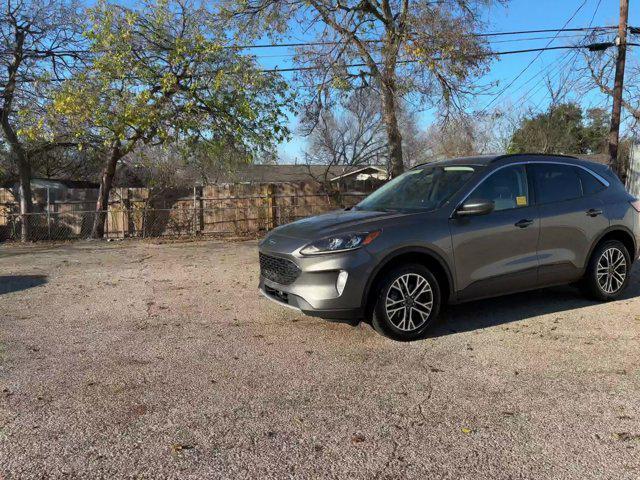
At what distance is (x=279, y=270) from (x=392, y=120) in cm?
1155

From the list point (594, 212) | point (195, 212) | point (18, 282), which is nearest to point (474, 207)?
point (594, 212)

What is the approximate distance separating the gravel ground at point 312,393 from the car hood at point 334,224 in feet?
3.35

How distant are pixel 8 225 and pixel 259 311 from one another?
15.1m

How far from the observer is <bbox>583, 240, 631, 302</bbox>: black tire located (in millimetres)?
6266

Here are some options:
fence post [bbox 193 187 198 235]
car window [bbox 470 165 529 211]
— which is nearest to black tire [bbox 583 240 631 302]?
car window [bbox 470 165 529 211]

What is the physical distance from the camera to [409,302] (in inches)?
197

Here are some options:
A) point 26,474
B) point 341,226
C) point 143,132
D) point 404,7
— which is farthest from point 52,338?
point 404,7

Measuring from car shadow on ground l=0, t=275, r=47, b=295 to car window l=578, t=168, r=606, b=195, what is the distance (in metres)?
7.83

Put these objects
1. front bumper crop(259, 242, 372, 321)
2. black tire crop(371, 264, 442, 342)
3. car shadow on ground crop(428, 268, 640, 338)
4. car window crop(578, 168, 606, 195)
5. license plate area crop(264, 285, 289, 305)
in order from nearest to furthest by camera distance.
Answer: front bumper crop(259, 242, 372, 321)
black tire crop(371, 264, 442, 342)
license plate area crop(264, 285, 289, 305)
car shadow on ground crop(428, 268, 640, 338)
car window crop(578, 168, 606, 195)

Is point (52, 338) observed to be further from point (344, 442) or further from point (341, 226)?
point (344, 442)

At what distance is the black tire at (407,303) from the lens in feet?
16.0

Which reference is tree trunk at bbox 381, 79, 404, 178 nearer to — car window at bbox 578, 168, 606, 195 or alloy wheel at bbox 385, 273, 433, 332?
car window at bbox 578, 168, 606, 195

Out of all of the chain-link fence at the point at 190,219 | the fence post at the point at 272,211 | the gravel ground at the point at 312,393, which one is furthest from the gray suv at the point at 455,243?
the fence post at the point at 272,211

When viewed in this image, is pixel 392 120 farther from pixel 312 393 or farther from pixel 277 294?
pixel 312 393
